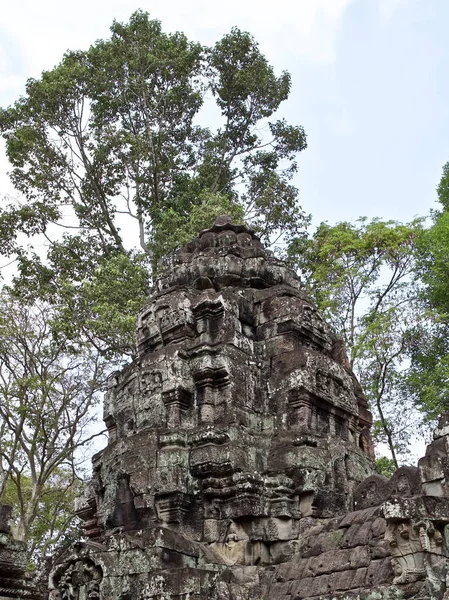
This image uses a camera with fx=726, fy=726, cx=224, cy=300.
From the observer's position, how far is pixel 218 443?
8.05 m

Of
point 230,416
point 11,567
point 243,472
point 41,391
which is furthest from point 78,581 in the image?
point 41,391

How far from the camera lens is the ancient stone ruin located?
20.8 feet

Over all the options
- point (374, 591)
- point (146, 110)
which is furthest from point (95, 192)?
point (374, 591)

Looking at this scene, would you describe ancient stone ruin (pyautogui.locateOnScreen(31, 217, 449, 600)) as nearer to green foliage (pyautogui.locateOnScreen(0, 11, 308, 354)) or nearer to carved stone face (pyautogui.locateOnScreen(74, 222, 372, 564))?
carved stone face (pyautogui.locateOnScreen(74, 222, 372, 564))

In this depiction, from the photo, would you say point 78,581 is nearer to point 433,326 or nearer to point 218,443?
point 218,443

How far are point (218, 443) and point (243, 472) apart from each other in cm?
49

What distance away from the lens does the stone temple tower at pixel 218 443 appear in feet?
23.6

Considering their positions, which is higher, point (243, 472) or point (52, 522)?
point (52, 522)

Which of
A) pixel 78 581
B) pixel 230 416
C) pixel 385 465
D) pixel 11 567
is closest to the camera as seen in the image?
pixel 78 581

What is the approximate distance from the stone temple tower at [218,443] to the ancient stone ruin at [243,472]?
0.02m

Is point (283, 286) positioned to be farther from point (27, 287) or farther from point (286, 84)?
point (286, 84)

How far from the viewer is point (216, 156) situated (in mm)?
20734

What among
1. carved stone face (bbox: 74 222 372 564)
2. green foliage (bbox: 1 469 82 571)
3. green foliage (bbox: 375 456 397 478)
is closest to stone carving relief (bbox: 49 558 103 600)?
carved stone face (bbox: 74 222 372 564)

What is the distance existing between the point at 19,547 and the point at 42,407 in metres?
9.43
